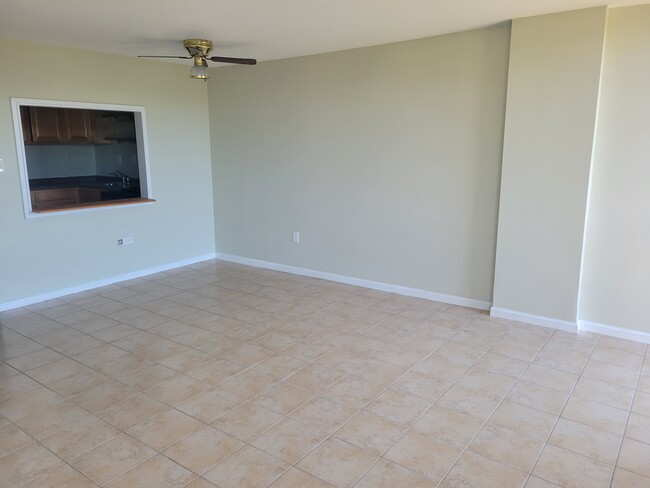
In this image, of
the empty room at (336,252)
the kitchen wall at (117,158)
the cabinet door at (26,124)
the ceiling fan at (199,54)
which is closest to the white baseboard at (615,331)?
the empty room at (336,252)

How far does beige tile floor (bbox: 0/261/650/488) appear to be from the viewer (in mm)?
2158

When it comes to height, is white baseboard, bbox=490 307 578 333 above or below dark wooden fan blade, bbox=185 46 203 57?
below

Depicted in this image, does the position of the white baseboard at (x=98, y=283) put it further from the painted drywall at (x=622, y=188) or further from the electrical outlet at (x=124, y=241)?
the painted drywall at (x=622, y=188)

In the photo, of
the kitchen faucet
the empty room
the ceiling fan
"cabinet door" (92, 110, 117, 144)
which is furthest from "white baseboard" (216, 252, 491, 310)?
the ceiling fan

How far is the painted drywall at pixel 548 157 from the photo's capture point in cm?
336

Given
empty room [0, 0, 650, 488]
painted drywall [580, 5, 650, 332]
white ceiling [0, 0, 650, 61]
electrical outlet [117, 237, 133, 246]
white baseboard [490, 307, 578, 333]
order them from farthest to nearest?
electrical outlet [117, 237, 133, 246]
white baseboard [490, 307, 578, 333]
painted drywall [580, 5, 650, 332]
white ceiling [0, 0, 650, 61]
empty room [0, 0, 650, 488]

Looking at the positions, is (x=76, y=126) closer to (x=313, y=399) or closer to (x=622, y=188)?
(x=313, y=399)

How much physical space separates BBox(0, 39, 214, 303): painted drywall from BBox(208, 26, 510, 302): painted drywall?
0.35 m

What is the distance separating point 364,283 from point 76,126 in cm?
432


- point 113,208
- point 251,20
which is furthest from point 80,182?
point 251,20

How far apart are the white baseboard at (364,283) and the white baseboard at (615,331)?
0.76 metres

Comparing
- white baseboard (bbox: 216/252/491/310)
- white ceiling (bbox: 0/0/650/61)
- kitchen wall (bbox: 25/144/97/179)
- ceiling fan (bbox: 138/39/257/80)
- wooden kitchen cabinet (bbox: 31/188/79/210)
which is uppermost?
white ceiling (bbox: 0/0/650/61)

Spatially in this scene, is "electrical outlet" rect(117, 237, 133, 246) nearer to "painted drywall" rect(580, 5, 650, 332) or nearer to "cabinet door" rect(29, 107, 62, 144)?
"cabinet door" rect(29, 107, 62, 144)

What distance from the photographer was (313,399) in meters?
2.75
